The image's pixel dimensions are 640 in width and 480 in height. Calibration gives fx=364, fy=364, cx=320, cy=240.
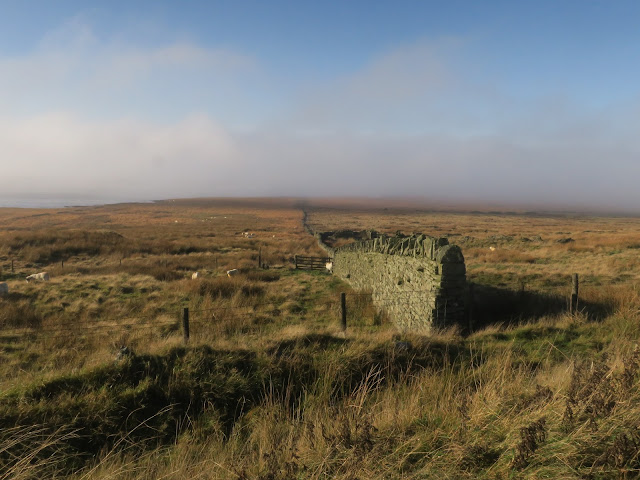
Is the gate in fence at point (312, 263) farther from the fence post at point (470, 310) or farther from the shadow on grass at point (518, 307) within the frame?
the fence post at point (470, 310)

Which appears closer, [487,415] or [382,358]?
[487,415]

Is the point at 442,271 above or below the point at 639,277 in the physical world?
above

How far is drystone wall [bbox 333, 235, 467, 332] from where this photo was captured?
321 inches

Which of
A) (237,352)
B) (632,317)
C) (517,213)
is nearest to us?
(237,352)

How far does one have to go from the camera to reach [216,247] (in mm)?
31234

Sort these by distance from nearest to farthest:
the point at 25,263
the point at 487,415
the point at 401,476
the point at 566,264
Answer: the point at 401,476 → the point at 487,415 → the point at 566,264 → the point at 25,263

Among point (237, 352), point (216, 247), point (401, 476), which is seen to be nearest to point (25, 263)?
point (216, 247)

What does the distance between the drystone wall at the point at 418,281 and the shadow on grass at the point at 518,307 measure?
1.00 metres

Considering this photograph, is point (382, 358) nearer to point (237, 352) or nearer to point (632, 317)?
point (237, 352)

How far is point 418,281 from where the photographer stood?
9.19 metres

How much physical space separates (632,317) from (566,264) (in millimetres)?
13034

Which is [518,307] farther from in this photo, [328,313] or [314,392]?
[314,392]

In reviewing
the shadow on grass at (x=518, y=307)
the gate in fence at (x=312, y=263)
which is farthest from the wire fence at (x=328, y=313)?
the gate in fence at (x=312, y=263)

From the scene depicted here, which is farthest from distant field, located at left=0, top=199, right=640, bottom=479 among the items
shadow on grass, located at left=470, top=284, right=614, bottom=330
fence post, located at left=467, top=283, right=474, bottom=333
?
fence post, located at left=467, top=283, right=474, bottom=333
